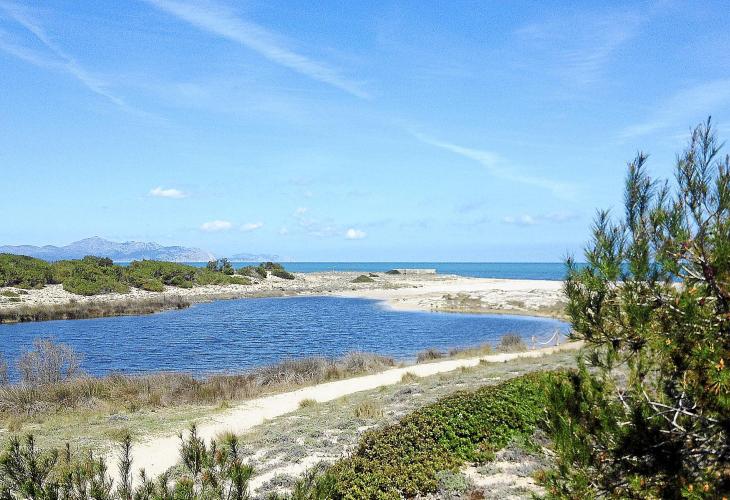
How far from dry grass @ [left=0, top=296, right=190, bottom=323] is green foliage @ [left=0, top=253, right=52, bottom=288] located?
1125 cm

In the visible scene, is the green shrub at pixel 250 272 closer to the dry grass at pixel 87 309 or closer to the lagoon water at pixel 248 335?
the dry grass at pixel 87 309

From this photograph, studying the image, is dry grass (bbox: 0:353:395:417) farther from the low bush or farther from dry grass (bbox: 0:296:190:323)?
dry grass (bbox: 0:296:190:323)

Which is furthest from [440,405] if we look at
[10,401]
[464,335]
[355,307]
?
[355,307]

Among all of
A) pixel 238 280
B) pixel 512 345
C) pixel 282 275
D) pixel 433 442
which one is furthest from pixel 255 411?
pixel 282 275

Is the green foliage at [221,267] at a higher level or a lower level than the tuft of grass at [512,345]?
higher

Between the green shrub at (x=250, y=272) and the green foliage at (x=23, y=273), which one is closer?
the green foliage at (x=23, y=273)

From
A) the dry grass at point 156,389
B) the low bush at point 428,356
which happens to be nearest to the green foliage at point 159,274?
the low bush at point 428,356

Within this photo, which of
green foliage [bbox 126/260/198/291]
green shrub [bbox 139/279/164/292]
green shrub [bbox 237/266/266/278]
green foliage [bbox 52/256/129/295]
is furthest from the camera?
green shrub [bbox 237/266/266/278]

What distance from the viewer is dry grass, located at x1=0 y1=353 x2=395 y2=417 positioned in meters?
16.3

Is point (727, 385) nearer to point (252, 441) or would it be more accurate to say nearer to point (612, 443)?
point (612, 443)

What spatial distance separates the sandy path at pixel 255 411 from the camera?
1067 cm

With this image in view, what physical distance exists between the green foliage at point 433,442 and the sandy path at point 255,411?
3110 mm

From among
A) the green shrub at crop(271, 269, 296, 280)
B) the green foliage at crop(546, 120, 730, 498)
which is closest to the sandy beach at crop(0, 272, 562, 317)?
the green shrub at crop(271, 269, 296, 280)

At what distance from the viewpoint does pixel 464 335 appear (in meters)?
36.8
